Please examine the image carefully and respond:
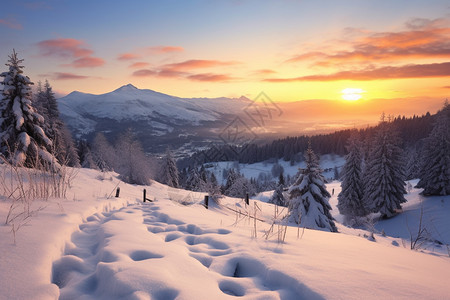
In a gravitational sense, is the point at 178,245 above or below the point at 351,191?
above

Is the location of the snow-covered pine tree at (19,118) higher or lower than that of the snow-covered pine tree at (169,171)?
higher

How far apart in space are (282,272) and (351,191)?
3346 cm

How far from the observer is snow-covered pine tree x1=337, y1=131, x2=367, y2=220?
31406 mm

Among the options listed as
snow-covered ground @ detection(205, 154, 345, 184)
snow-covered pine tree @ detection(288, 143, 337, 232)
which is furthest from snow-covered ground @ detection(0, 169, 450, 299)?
snow-covered ground @ detection(205, 154, 345, 184)

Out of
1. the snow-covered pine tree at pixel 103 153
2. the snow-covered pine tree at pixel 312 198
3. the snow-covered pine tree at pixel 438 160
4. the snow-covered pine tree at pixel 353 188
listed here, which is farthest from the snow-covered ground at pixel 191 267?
the snow-covered pine tree at pixel 103 153

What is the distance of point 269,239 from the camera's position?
373cm

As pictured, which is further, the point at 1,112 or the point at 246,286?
the point at 1,112

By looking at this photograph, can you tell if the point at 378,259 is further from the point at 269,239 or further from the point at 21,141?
the point at 21,141

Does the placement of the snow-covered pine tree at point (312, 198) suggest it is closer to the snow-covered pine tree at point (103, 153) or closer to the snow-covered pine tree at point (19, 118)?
the snow-covered pine tree at point (19, 118)

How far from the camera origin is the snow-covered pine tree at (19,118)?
12.7m

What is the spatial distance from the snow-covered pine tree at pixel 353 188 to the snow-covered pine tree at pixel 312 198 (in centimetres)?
1473

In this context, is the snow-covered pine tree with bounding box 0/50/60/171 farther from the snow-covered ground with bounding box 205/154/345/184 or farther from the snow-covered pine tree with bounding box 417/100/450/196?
the snow-covered ground with bounding box 205/154/345/184

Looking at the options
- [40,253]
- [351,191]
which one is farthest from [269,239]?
[351,191]

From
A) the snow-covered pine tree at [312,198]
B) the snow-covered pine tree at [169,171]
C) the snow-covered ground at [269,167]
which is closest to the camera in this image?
the snow-covered pine tree at [312,198]
